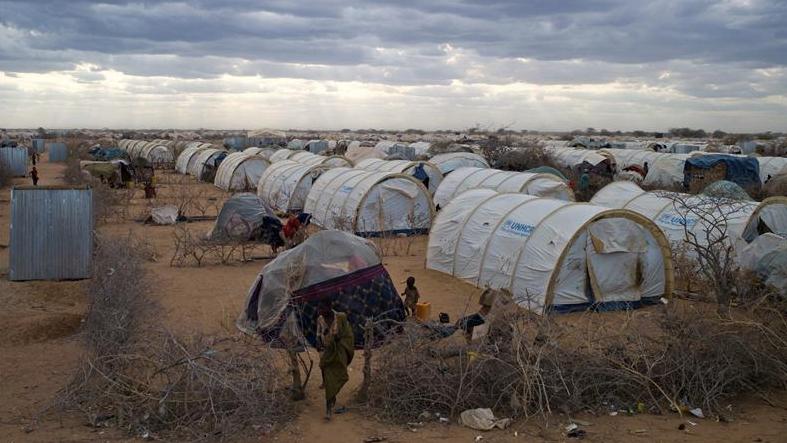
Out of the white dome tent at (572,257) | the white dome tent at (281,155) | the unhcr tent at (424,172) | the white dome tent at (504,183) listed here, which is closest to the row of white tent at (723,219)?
the white dome tent at (572,257)

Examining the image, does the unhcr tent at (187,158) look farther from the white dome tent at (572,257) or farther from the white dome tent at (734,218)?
the white dome tent at (572,257)

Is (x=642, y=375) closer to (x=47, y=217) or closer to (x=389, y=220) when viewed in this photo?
(x=47, y=217)

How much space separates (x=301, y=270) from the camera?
9.30 m

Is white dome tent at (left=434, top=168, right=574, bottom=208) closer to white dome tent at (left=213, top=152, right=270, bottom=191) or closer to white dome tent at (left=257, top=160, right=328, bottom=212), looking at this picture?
white dome tent at (left=257, top=160, right=328, bottom=212)

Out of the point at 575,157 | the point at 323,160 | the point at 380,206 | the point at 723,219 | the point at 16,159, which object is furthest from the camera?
the point at 16,159

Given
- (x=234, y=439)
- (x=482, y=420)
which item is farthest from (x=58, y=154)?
(x=482, y=420)

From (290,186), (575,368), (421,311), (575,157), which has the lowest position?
(421,311)

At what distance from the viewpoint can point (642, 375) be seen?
25.9ft

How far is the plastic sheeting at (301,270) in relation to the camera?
9117 mm

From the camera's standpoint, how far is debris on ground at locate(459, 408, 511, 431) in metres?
7.30

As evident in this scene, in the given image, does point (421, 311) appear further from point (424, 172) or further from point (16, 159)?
point (16, 159)

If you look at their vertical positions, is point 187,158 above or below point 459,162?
below

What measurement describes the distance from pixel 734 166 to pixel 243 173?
72.6 ft

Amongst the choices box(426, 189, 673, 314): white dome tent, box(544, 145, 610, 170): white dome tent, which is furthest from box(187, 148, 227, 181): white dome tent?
box(426, 189, 673, 314): white dome tent
